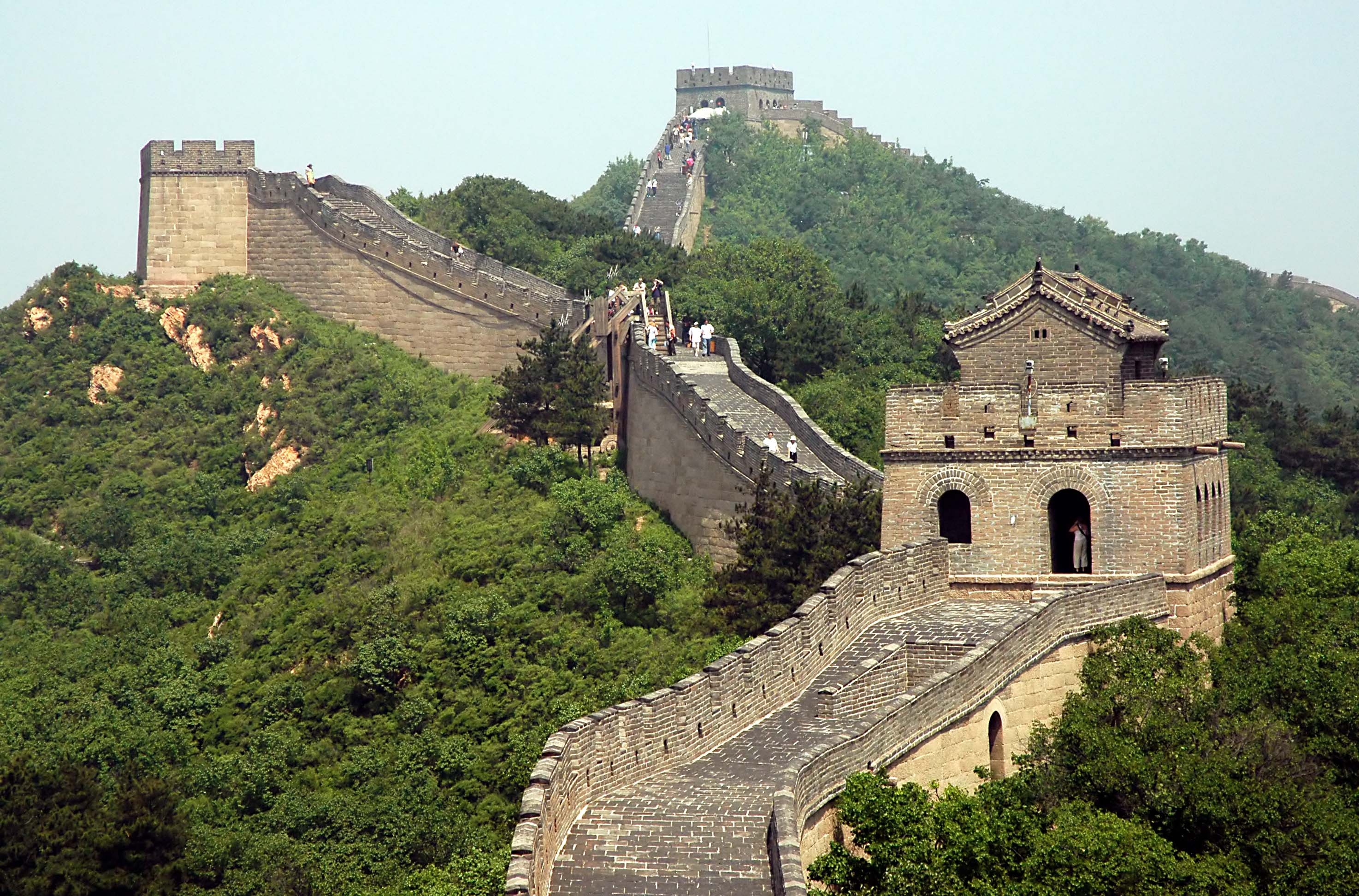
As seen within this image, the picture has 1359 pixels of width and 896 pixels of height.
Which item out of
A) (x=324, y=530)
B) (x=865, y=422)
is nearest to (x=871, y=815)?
(x=865, y=422)

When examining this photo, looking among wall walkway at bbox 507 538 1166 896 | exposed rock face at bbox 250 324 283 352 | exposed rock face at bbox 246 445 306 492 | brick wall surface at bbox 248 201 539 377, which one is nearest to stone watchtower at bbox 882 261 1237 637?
wall walkway at bbox 507 538 1166 896

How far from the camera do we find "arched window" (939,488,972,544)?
1021 inches

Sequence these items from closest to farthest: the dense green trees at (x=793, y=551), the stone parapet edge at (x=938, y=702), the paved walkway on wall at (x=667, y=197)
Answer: the stone parapet edge at (x=938, y=702) < the dense green trees at (x=793, y=551) < the paved walkway on wall at (x=667, y=197)

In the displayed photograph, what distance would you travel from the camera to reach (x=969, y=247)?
271 ft

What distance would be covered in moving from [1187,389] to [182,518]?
26.3 metres

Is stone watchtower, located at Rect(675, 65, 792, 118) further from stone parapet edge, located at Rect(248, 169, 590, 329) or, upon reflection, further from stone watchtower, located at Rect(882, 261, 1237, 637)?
stone watchtower, located at Rect(882, 261, 1237, 637)

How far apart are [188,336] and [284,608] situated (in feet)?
49.8

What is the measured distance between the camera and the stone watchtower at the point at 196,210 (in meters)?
52.6

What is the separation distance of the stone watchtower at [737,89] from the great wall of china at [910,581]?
162 feet

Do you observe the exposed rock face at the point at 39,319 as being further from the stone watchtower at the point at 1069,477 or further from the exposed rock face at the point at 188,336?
the stone watchtower at the point at 1069,477

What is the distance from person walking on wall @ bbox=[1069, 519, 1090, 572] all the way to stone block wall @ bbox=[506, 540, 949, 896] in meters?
1.63

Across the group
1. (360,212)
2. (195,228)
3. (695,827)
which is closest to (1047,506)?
(695,827)

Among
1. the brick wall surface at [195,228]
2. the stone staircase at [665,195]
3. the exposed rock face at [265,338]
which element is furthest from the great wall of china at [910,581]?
the stone staircase at [665,195]

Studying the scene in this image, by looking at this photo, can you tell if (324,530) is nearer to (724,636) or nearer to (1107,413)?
(724,636)
